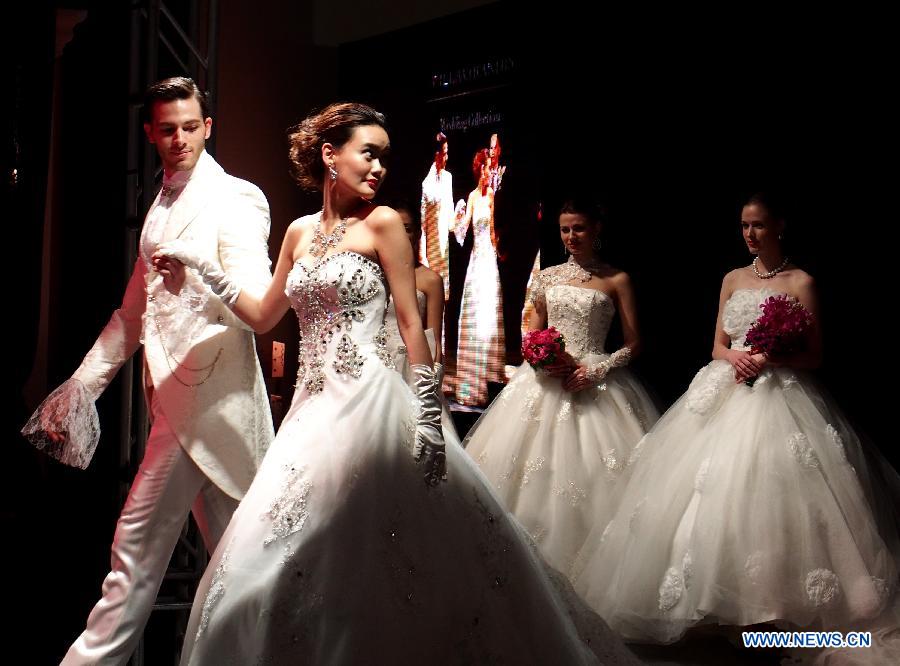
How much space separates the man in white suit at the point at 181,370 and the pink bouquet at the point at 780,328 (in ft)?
7.90

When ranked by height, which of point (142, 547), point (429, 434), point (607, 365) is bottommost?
point (142, 547)

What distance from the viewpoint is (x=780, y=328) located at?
15.1 feet

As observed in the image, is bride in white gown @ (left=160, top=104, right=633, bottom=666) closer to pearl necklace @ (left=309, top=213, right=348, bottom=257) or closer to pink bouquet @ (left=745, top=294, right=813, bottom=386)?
pearl necklace @ (left=309, top=213, right=348, bottom=257)

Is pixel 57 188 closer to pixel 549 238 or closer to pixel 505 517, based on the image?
pixel 549 238

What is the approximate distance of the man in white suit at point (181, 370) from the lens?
3.58m

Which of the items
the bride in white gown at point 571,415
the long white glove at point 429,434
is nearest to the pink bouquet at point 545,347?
the bride in white gown at point 571,415

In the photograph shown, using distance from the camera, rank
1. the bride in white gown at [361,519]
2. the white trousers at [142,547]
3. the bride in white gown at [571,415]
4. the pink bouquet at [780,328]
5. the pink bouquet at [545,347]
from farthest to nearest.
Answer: the pink bouquet at [545,347], the bride in white gown at [571,415], the pink bouquet at [780,328], the white trousers at [142,547], the bride in white gown at [361,519]

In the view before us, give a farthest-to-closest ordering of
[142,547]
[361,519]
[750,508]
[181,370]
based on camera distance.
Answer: [750,508] → [181,370] → [142,547] → [361,519]

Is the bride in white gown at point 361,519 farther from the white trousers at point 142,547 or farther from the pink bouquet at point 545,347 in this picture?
the pink bouquet at point 545,347

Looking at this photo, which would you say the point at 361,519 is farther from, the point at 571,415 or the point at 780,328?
the point at 571,415

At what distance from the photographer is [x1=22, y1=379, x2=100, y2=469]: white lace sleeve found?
3.89 meters

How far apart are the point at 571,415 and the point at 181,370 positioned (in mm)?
2552

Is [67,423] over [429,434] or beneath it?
beneath

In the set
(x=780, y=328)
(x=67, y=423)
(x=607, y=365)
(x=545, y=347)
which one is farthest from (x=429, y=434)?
(x=607, y=365)
